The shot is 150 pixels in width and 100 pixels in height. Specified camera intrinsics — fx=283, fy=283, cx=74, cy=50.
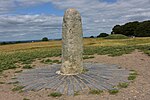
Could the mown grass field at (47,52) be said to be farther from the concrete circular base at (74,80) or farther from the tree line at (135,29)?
the tree line at (135,29)

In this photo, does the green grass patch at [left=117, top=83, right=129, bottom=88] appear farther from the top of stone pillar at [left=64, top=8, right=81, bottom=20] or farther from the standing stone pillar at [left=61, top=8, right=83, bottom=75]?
the top of stone pillar at [left=64, top=8, right=81, bottom=20]

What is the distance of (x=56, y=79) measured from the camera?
1296 cm

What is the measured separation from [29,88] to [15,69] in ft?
17.0

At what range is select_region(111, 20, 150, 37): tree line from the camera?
83.4 metres

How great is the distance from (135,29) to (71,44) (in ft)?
260

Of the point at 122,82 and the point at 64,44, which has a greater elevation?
the point at 64,44

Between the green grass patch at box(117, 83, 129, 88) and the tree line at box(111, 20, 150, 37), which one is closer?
the green grass patch at box(117, 83, 129, 88)

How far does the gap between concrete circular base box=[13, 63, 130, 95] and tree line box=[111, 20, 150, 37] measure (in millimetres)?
70395

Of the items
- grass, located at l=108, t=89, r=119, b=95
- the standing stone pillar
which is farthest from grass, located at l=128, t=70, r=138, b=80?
the standing stone pillar

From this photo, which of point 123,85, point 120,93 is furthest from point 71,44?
point 120,93

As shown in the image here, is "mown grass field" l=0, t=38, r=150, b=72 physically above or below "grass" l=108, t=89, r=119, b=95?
above

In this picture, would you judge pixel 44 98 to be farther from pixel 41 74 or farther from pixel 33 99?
pixel 41 74

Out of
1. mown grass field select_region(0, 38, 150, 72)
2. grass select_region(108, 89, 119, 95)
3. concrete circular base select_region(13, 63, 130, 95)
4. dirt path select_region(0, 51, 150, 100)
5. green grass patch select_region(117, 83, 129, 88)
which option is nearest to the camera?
dirt path select_region(0, 51, 150, 100)

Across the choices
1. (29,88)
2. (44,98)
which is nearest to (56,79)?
(29,88)
